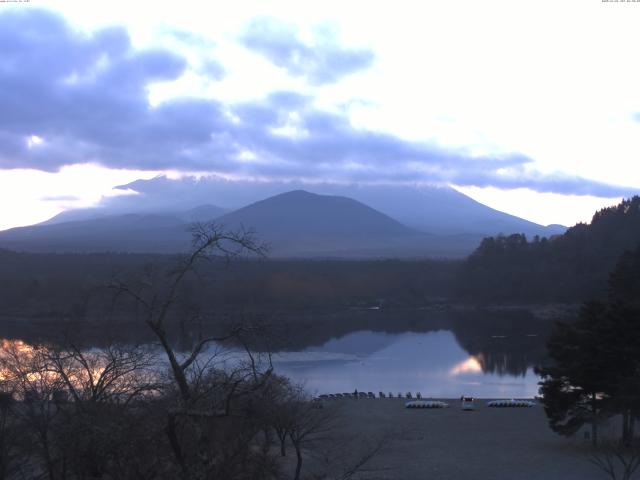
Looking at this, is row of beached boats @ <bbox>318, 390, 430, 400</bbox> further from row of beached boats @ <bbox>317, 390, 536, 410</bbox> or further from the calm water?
the calm water

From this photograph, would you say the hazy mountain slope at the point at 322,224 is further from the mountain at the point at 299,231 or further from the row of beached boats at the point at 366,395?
the row of beached boats at the point at 366,395

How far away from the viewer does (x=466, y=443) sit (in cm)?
1292

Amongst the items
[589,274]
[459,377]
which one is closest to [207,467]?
[459,377]

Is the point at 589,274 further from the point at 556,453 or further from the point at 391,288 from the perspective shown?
the point at 556,453

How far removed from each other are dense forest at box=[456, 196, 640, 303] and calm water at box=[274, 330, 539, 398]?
1714 cm

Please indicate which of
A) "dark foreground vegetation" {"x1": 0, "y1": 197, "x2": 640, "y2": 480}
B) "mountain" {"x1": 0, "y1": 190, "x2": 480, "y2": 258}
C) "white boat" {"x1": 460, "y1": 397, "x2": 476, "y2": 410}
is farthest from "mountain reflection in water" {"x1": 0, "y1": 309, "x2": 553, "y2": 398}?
"mountain" {"x1": 0, "y1": 190, "x2": 480, "y2": 258}

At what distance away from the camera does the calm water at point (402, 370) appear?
20.1 meters

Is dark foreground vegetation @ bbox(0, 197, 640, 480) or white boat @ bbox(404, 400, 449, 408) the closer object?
→ dark foreground vegetation @ bbox(0, 197, 640, 480)

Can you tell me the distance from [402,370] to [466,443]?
33.5 feet

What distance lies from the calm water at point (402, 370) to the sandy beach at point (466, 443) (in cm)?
252

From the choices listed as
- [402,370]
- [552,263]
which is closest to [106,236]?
[552,263]

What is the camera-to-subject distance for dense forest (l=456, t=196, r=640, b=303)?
4600 centimetres

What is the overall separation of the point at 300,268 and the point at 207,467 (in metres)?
49.1

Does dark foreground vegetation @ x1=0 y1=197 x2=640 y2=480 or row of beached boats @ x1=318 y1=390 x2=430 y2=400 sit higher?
dark foreground vegetation @ x1=0 y1=197 x2=640 y2=480
